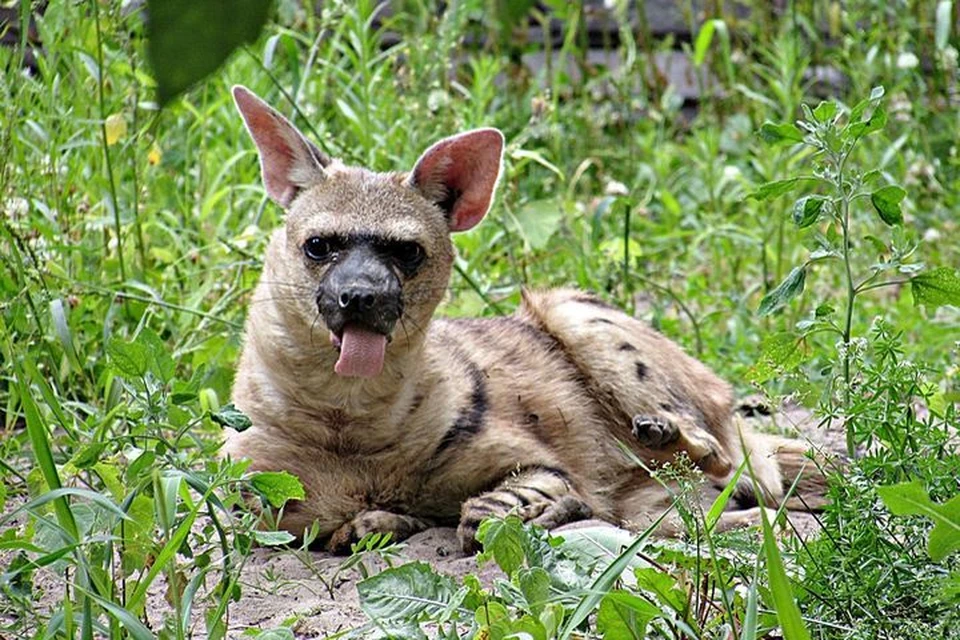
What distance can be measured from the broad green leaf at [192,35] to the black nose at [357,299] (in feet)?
10.1

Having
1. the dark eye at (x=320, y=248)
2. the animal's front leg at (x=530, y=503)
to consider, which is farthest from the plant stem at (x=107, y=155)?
the animal's front leg at (x=530, y=503)

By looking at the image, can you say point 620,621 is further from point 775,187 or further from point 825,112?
point 825,112

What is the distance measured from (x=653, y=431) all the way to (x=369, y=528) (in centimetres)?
87

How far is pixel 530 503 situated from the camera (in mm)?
3723

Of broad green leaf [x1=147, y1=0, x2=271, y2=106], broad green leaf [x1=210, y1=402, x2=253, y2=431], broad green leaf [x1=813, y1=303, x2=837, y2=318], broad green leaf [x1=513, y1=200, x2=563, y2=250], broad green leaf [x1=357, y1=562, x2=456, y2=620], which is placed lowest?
broad green leaf [x1=513, y1=200, x2=563, y2=250]

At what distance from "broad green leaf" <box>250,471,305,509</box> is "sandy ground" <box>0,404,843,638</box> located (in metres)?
0.22

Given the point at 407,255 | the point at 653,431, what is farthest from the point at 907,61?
the point at 407,255

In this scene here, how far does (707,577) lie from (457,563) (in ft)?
3.28

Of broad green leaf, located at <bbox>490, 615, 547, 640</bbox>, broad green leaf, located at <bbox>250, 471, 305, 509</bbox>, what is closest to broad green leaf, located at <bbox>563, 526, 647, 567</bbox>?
broad green leaf, located at <bbox>490, 615, 547, 640</bbox>

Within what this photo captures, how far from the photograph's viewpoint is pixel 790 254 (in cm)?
621

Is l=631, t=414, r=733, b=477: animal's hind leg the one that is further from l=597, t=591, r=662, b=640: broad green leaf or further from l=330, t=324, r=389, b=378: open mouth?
l=597, t=591, r=662, b=640: broad green leaf

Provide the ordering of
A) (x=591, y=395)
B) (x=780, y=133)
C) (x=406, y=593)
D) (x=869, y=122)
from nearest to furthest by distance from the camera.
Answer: (x=406, y=593), (x=869, y=122), (x=780, y=133), (x=591, y=395)

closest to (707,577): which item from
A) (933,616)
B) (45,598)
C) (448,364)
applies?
(933,616)

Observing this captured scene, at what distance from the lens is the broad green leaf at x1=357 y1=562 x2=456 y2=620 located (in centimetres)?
241
